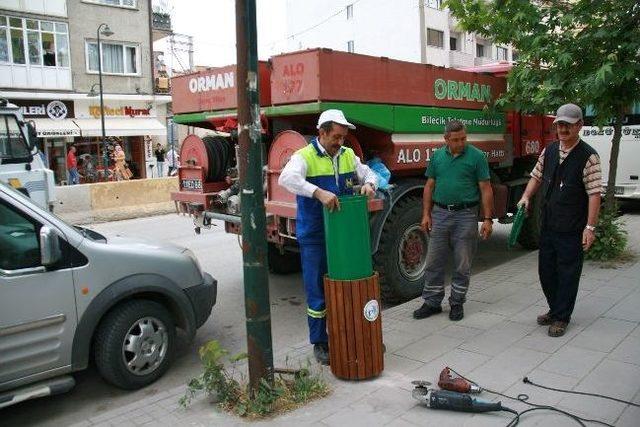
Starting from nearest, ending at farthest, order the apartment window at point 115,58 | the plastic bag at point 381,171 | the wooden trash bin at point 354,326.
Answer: the wooden trash bin at point 354,326 → the plastic bag at point 381,171 → the apartment window at point 115,58

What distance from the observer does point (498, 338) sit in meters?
4.52

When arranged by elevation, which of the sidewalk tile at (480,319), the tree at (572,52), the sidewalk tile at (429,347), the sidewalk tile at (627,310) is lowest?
the sidewalk tile at (429,347)

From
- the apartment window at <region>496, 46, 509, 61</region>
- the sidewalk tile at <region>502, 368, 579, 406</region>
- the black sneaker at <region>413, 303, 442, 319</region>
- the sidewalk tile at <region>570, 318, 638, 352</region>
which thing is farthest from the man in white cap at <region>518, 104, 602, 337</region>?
the apartment window at <region>496, 46, 509, 61</region>

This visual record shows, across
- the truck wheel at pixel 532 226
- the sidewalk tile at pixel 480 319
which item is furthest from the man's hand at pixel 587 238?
the truck wheel at pixel 532 226

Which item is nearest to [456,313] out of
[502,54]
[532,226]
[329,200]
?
[329,200]

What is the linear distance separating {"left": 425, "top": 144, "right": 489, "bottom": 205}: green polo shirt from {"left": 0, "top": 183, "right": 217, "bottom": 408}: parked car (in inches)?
90.0

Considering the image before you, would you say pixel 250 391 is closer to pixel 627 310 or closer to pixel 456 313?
pixel 456 313

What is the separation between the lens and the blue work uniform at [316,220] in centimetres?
400

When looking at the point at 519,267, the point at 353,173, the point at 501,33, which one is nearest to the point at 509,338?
the point at 353,173

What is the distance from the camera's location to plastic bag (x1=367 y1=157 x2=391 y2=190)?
524cm

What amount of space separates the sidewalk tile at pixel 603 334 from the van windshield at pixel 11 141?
342 inches

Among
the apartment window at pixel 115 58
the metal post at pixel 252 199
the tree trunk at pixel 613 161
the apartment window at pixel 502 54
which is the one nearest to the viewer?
the metal post at pixel 252 199

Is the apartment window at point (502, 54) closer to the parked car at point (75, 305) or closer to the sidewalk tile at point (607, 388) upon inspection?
the sidewalk tile at point (607, 388)

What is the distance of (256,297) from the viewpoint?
3453 mm
